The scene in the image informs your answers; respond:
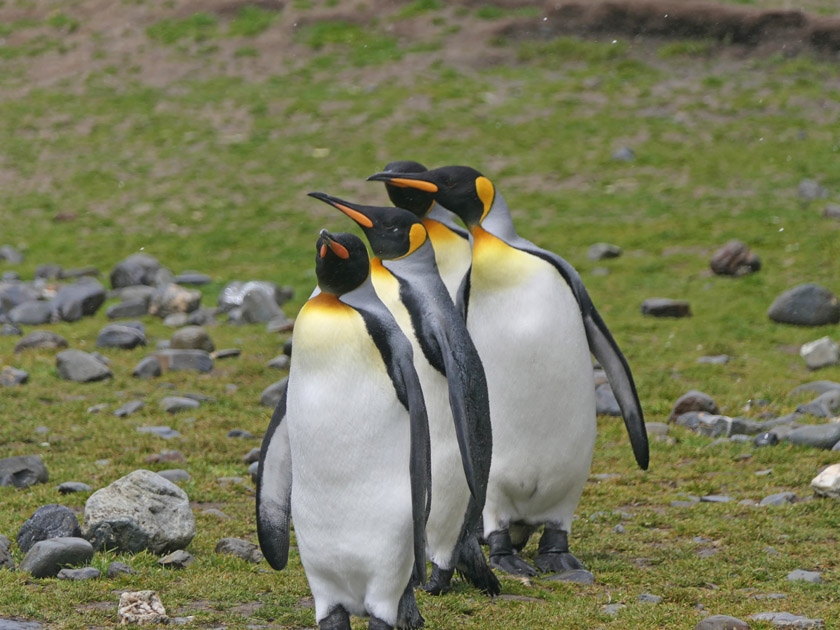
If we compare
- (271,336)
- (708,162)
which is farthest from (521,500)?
(708,162)

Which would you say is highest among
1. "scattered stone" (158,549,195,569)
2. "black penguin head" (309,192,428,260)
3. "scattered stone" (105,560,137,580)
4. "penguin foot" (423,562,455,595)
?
"black penguin head" (309,192,428,260)

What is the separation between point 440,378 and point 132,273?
8.10 m

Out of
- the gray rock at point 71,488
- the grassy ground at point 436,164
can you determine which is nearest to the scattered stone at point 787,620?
the grassy ground at point 436,164

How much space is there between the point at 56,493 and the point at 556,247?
24.4 ft

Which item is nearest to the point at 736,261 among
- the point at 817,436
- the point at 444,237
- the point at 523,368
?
the point at 817,436

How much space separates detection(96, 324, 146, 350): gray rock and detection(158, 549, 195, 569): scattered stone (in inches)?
196

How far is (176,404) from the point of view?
6891 millimetres

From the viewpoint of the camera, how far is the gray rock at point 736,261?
1035cm

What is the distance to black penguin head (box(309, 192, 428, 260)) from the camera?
375cm

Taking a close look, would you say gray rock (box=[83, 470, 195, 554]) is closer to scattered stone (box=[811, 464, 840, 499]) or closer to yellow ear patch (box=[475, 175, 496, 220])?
yellow ear patch (box=[475, 175, 496, 220])

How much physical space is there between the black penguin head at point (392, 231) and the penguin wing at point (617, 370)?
90cm

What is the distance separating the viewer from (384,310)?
11.3 ft

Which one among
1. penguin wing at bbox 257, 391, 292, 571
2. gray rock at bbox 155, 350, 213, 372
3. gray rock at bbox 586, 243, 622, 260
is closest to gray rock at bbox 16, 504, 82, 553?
penguin wing at bbox 257, 391, 292, 571

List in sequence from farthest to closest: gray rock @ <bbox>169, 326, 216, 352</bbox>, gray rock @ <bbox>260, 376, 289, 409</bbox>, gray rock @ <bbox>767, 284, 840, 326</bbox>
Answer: gray rock @ <bbox>767, 284, 840, 326</bbox>, gray rock @ <bbox>169, 326, 216, 352</bbox>, gray rock @ <bbox>260, 376, 289, 409</bbox>
